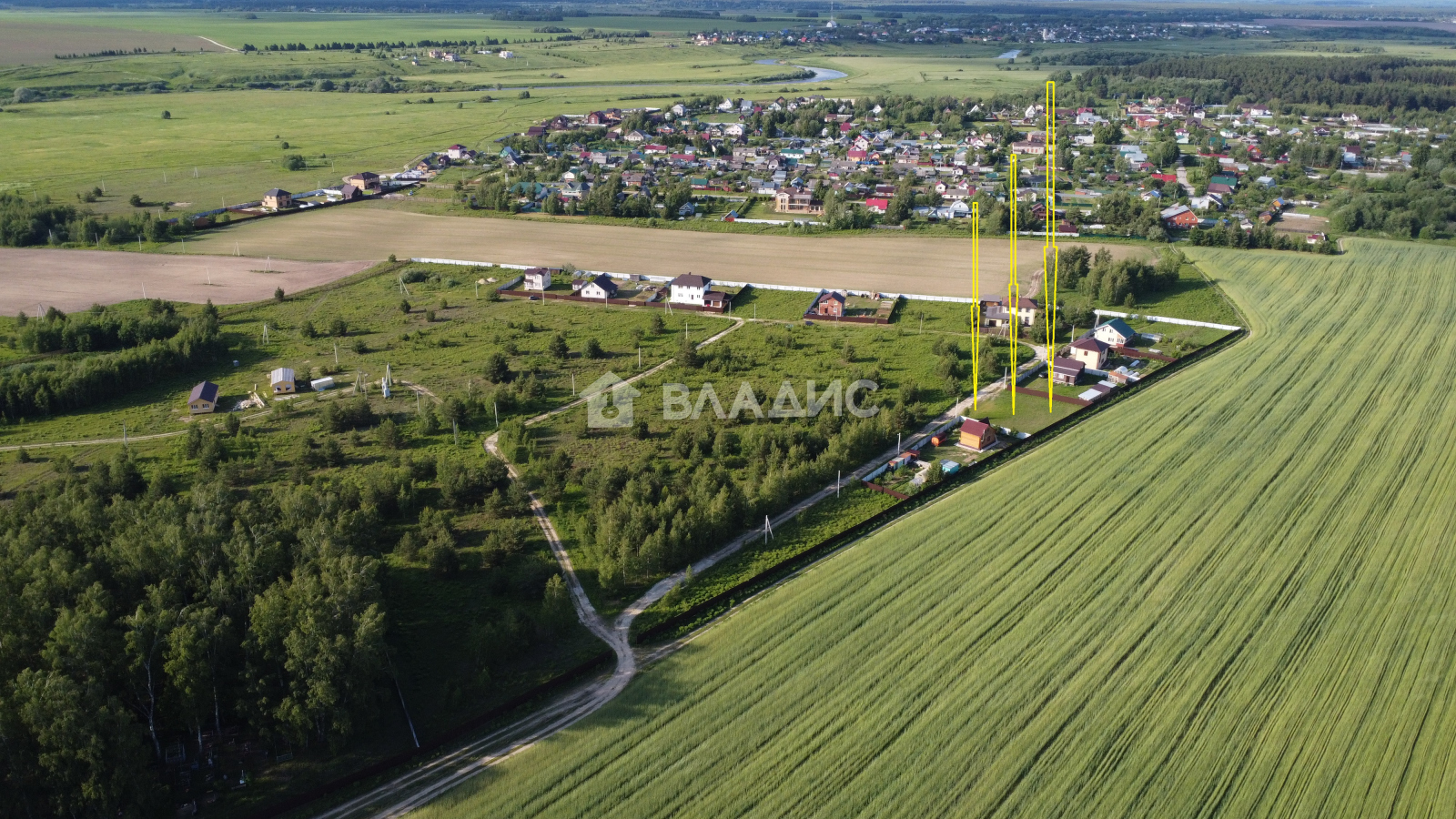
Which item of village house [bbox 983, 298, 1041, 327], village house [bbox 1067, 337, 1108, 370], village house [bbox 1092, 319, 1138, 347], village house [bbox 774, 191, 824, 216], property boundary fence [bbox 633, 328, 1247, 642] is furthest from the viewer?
village house [bbox 774, 191, 824, 216]

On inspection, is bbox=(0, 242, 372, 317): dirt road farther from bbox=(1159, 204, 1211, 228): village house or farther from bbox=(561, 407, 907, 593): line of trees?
bbox=(1159, 204, 1211, 228): village house

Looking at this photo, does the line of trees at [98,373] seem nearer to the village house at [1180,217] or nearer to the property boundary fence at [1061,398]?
the property boundary fence at [1061,398]

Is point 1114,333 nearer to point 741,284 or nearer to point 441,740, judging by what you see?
point 741,284

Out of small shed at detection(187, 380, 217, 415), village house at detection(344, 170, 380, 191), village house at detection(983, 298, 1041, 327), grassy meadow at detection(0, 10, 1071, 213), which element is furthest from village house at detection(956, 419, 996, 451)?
grassy meadow at detection(0, 10, 1071, 213)

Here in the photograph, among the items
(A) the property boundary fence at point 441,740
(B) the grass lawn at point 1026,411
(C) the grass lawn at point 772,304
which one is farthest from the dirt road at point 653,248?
(A) the property boundary fence at point 441,740

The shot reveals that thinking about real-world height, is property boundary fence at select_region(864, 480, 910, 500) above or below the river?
below

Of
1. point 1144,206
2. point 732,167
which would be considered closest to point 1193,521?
point 1144,206

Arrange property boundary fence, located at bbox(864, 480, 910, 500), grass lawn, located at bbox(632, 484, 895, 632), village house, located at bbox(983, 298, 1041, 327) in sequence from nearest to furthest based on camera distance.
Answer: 1. grass lawn, located at bbox(632, 484, 895, 632)
2. property boundary fence, located at bbox(864, 480, 910, 500)
3. village house, located at bbox(983, 298, 1041, 327)
